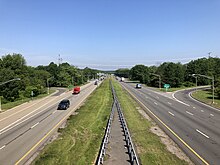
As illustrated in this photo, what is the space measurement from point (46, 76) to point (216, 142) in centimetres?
10805

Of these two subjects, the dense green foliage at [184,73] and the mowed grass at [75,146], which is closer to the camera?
the mowed grass at [75,146]

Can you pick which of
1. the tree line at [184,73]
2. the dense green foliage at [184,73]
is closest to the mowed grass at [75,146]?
the tree line at [184,73]

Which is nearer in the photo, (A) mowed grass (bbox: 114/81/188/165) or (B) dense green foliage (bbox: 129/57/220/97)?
(A) mowed grass (bbox: 114/81/188/165)

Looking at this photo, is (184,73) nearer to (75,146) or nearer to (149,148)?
(149,148)

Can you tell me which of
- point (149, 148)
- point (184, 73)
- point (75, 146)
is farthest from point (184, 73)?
point (75, 146)

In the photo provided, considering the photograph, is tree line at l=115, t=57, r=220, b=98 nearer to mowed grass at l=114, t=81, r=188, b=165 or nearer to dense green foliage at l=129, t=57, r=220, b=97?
dense green foliage at l=129, t=57, r=220, b=97

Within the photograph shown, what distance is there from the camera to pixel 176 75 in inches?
4370

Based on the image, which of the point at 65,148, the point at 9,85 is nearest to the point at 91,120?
the point at 65,148

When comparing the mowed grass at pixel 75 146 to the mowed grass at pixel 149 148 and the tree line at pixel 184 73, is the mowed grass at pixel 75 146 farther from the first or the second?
the tree line at pixel 184 73

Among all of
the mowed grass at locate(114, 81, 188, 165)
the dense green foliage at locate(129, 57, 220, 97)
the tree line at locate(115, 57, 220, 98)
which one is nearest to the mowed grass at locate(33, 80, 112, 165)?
the mowed grass at locate(114, 81, 188, 165)

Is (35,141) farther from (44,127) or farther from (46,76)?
(46,76)

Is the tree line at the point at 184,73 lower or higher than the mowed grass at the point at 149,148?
higher

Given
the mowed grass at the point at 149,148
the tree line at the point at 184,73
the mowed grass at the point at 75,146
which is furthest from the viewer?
the tree line at the point at 184,73

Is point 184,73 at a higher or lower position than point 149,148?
higher
